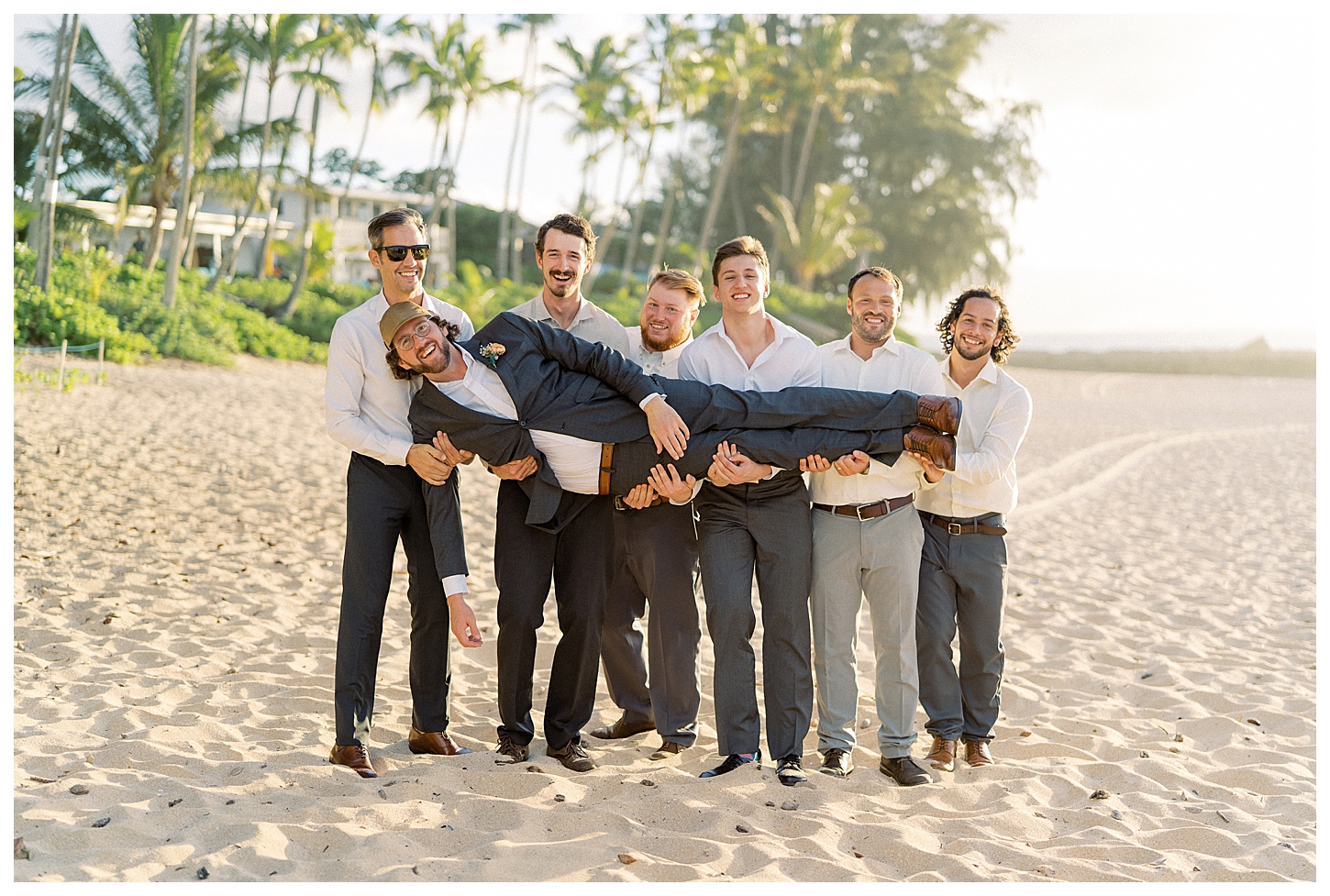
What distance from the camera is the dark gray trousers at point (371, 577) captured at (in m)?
3.85

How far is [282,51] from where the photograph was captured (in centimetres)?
2258

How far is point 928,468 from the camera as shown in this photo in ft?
12.9

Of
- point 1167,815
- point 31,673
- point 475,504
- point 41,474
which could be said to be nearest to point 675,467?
point 1167,815

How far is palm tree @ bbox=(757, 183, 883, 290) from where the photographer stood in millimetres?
34062

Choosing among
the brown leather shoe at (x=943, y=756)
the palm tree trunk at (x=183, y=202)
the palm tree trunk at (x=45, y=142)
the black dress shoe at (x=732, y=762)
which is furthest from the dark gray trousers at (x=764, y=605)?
the palm tree trunk at (x=183, y=202)

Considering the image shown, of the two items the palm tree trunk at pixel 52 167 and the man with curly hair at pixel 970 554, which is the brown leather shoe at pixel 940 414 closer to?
the man with curly hair at pixel 970 554

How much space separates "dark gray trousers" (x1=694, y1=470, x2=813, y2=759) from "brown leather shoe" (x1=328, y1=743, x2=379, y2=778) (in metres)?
1.31

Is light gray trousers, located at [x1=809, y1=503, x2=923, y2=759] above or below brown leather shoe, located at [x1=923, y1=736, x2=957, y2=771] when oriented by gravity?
above

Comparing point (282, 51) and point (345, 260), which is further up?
point (282, 51)

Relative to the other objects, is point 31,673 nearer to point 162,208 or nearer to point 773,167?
point 162,208

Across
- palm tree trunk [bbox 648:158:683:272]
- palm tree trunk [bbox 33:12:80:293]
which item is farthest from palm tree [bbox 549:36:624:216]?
palm tree trunk [bbox 33:12:80:293]

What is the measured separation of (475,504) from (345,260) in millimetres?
30546

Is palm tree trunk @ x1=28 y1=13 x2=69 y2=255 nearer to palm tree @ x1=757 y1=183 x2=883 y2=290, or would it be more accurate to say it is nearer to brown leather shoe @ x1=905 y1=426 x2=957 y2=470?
brown leather shoe @ x1=905 y1=426 x2=957 y2=470

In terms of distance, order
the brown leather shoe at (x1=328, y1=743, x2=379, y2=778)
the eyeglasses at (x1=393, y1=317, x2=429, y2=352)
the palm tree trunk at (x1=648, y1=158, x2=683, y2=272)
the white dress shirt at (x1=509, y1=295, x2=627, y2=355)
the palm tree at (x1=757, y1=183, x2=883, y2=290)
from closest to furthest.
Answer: the eyeglasses at (x1=393, y1=317, x2=429, y2=352), the brown leather shoe at (x1=328, y1=743, x2=379, y2=778), the white dress shirt at (x1=509, y1=295, x2=627, y2=355), the palm tree at (x1=757, y1=183, x2=883, y2=290), the palm tree trunk at (x1=648, y1=158, x2=683, y2=272)
